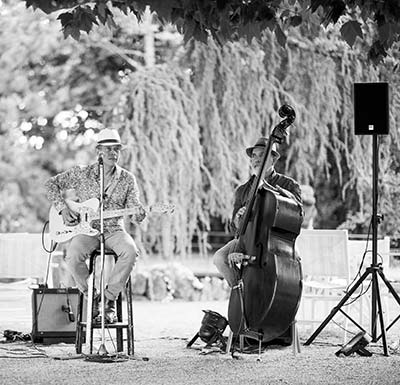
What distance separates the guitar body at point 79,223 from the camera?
22.8 feet

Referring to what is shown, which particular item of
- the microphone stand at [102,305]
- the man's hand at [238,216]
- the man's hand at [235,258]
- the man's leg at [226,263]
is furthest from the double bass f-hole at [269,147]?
the microphone stand at [102,305]

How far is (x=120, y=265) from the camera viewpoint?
6.77m

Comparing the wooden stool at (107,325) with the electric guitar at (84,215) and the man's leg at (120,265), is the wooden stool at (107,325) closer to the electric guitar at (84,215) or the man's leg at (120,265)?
the man's leg at (120,265)

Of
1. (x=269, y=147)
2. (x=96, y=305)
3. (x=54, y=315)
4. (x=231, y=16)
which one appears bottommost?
(x=54, y=315)

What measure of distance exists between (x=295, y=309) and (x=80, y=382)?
149 cm

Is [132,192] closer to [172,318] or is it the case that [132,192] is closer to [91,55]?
[172,318]

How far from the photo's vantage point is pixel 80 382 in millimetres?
5605

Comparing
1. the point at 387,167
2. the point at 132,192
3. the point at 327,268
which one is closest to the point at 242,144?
the point at 387,167

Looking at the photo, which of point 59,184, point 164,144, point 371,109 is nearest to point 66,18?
point 59,184

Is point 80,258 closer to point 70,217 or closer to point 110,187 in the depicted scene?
point 70,217

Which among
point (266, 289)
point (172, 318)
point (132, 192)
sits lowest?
point (172, 318)

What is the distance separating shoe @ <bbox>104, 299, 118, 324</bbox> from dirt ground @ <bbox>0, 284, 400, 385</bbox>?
284mm

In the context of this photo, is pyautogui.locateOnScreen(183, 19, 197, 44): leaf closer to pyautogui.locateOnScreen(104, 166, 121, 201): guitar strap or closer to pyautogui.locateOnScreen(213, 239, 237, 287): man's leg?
pyautogui.locateOnScreen(104, 166, 121, 201): guitar strap

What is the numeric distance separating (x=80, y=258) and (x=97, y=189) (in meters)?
0.51
